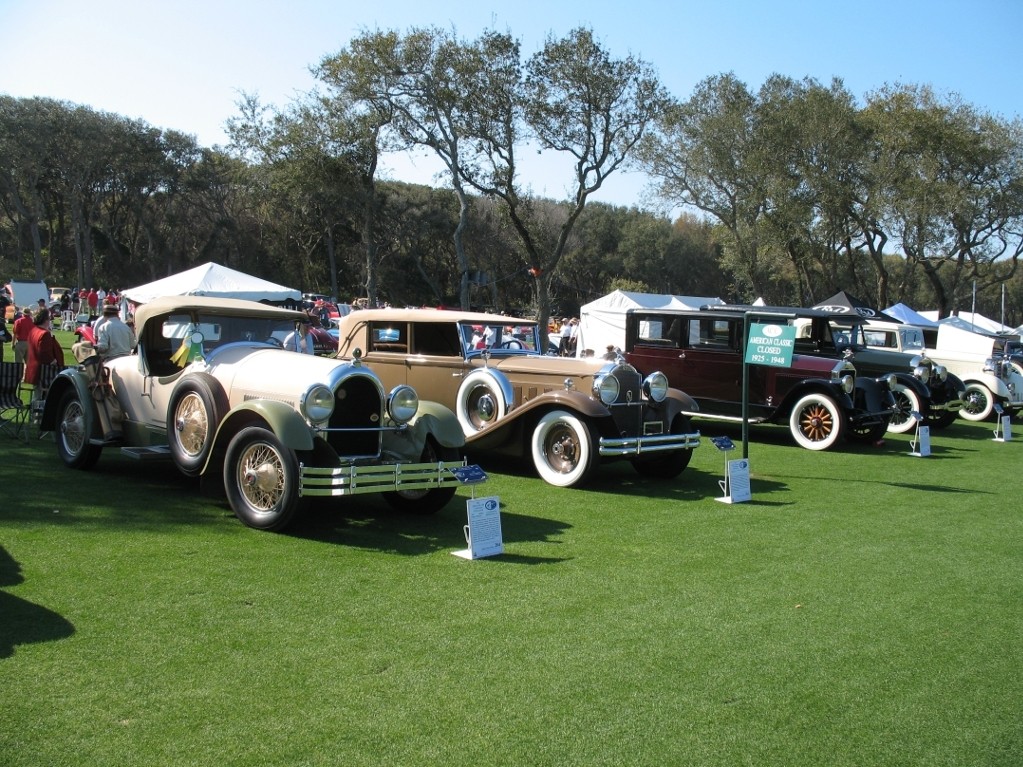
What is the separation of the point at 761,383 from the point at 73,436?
9202mm

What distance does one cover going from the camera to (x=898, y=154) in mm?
32531

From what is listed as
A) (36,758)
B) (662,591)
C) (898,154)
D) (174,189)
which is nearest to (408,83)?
(898,154)

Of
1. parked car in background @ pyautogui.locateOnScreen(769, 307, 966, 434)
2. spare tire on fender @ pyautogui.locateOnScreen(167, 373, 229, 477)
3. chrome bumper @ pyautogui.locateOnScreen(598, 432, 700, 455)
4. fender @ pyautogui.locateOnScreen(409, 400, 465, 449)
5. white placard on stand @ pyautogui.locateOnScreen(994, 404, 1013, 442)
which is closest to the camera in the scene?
spare tire on fender @ pyautogui.locateOnScreen(167, 373, 229, 477)

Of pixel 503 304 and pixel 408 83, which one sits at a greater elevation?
pixel 408 83

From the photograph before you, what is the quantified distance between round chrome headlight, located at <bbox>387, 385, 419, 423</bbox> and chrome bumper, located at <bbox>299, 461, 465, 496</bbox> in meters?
0.47

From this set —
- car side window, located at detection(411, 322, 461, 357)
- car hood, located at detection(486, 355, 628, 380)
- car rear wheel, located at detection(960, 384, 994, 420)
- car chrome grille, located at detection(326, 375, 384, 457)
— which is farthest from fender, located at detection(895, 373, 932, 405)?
car chrome grille, located at detection(326, 375, 384, 457)

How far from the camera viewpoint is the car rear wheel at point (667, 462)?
971 cm

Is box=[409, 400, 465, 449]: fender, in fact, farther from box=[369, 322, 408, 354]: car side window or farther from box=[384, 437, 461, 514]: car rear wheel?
box=[369, 322, 408, 354]: car side window

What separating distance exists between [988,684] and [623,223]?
5611 cm

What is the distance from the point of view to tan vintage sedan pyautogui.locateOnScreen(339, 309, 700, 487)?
8961mm

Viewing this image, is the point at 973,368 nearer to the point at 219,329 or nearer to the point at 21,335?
the point at 219,329

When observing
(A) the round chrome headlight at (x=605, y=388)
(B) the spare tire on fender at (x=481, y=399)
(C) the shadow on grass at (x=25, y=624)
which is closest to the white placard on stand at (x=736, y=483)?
(A) the round chrome headlight at (x=605, y=388)

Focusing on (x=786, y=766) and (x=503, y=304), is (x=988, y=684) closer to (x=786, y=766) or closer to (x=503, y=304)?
(x=786, y=766)

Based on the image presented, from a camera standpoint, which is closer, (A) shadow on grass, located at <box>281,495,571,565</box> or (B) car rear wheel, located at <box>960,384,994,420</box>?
(A) shadow on grass, located at <box>281,495,571,565</box>
